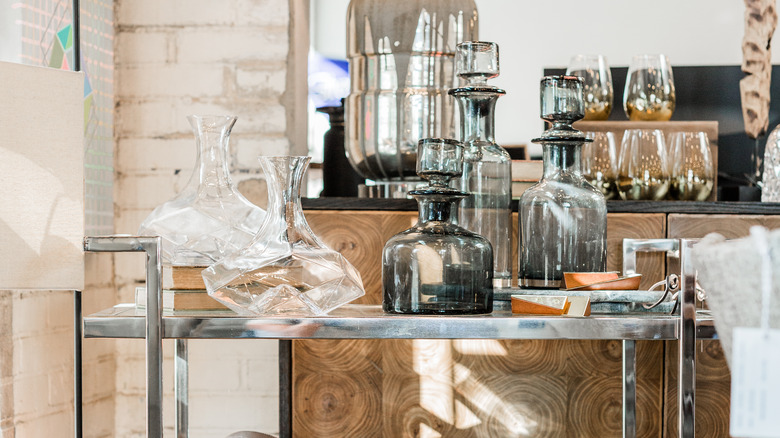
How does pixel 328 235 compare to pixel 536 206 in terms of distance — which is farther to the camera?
pixel 328 235

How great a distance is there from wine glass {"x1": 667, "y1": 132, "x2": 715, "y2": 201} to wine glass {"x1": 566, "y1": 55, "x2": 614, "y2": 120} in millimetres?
169

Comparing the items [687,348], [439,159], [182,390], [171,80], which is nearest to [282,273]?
[439,159]

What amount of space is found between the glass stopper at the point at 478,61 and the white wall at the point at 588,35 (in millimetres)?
1991

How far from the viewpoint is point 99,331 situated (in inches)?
35.5

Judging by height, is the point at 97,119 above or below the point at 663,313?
above

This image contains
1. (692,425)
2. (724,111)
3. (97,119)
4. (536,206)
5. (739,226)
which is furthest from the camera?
(724,111)

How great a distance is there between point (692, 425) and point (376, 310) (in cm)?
38

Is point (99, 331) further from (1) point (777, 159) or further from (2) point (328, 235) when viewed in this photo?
(1) point (777, 159)

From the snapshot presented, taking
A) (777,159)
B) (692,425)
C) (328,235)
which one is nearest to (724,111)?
(777,159)

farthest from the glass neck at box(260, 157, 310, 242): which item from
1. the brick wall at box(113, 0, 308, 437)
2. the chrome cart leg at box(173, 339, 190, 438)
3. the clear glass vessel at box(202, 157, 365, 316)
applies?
the brick wall at box(113, 0, 308, 437)

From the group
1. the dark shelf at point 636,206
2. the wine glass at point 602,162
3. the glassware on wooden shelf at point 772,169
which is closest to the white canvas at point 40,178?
the dark shelf at point 636,206

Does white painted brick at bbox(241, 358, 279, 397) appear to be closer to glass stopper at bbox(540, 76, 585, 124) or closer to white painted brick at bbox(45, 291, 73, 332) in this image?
white painted brick at bbox(45, 291, 73, 332)

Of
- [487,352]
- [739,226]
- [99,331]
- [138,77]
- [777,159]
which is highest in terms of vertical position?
[138,77]

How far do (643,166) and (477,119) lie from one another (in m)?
0.44
